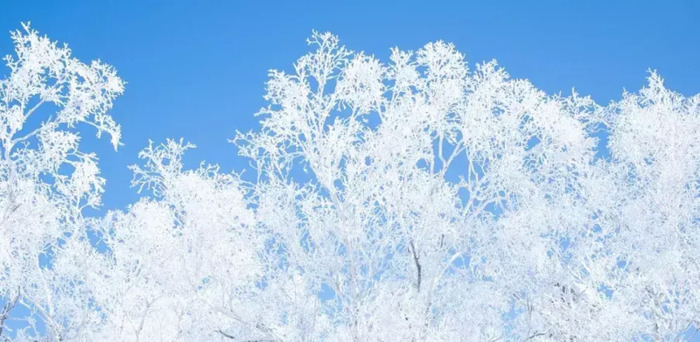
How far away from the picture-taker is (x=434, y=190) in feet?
49.4

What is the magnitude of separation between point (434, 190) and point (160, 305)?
917 centimetres

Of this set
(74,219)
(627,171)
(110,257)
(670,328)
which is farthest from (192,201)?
(627,171)

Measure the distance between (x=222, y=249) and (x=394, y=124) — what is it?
503 centimetres

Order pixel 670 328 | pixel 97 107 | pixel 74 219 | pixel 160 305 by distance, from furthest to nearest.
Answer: pixel 160 305
pixel 74 219
pixel 670 328
pixel 97 107

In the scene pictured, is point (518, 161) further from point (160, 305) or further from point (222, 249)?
point (160, 305)

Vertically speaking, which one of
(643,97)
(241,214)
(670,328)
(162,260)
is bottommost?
(670,328)

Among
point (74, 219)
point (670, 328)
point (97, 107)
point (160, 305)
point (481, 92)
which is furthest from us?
point (160, 305)

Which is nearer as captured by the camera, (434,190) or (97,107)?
(97,107)

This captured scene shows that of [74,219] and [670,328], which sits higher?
[74,219]

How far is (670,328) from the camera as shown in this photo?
1434 centimetres

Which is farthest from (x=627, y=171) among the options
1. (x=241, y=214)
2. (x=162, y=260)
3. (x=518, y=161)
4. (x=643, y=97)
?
(x=162, y=260)

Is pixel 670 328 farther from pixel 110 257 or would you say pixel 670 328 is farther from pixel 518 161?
pixel 110 257

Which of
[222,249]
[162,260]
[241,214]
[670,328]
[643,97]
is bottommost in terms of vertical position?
[670,328]

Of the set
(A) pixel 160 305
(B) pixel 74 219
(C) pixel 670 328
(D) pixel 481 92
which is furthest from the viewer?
(A) pixel 160 305
